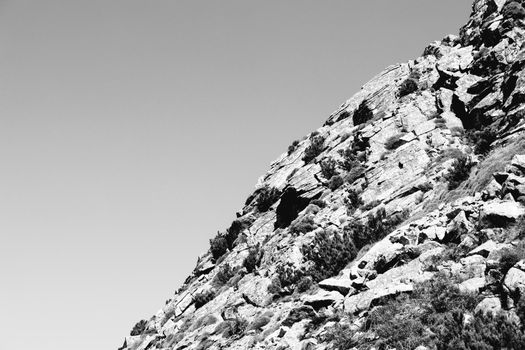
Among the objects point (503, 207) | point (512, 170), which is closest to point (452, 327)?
point (503, 207)

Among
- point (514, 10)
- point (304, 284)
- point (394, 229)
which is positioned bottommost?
point (394, 229)

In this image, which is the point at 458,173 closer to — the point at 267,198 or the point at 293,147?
the point at 267,198

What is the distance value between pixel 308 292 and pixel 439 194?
7.75 meters

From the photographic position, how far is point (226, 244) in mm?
35969

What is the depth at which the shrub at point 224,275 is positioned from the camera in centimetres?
2947

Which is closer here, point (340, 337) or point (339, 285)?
point (340, 337)

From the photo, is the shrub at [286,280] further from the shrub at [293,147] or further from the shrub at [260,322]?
the shrub at [293,147]

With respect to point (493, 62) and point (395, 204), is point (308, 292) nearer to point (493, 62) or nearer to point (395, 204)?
point (395, 204)

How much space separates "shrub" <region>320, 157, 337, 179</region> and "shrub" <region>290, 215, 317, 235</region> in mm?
3972

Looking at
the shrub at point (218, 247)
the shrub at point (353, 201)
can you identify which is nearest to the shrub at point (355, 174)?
the shrub at point (353, 201)

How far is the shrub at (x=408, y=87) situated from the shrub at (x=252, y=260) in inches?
631

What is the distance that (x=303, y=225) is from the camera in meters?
25.9

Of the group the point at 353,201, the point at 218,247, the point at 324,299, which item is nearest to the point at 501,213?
the point at 324,299

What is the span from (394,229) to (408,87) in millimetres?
15627
